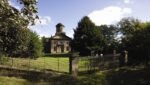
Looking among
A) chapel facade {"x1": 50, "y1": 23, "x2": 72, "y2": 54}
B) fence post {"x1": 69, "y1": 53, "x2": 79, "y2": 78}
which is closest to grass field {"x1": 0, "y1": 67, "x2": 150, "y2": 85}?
fence post {"x1": 69, "y1": 53, "x2": 79, "y2": 78}

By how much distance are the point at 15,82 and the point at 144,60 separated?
70.9ft

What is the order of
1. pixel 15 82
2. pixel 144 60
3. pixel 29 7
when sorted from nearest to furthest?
pixel 15 82 < pixel 29 7 < pixel 144 60

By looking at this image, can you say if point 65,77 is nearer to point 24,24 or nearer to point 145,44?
point 24,24

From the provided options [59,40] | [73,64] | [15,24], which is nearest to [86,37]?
[59,40]

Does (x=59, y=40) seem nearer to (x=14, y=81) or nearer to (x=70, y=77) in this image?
(x=70, y=77)

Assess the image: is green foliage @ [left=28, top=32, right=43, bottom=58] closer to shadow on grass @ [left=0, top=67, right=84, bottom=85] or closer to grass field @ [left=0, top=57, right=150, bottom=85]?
grass field @ [left=0, top=57, right=150, bottom=85]

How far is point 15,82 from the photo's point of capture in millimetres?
20953

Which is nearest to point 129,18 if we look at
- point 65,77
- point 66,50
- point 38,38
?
point 66,50

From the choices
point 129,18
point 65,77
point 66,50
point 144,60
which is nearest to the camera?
point 65,77

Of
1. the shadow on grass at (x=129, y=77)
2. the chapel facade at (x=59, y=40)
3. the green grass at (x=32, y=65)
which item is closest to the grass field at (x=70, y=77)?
the shadow on grass at (x=129, y=77)

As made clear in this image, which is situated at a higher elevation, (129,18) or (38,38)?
(129,18)

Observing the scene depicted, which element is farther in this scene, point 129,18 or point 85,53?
point 129,18

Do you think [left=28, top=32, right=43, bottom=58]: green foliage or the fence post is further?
[left=28, top=32, right=43, bottom=58]: green foliage

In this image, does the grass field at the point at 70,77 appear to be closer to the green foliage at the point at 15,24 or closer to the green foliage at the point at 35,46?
the green foliage at the point at 15,24
